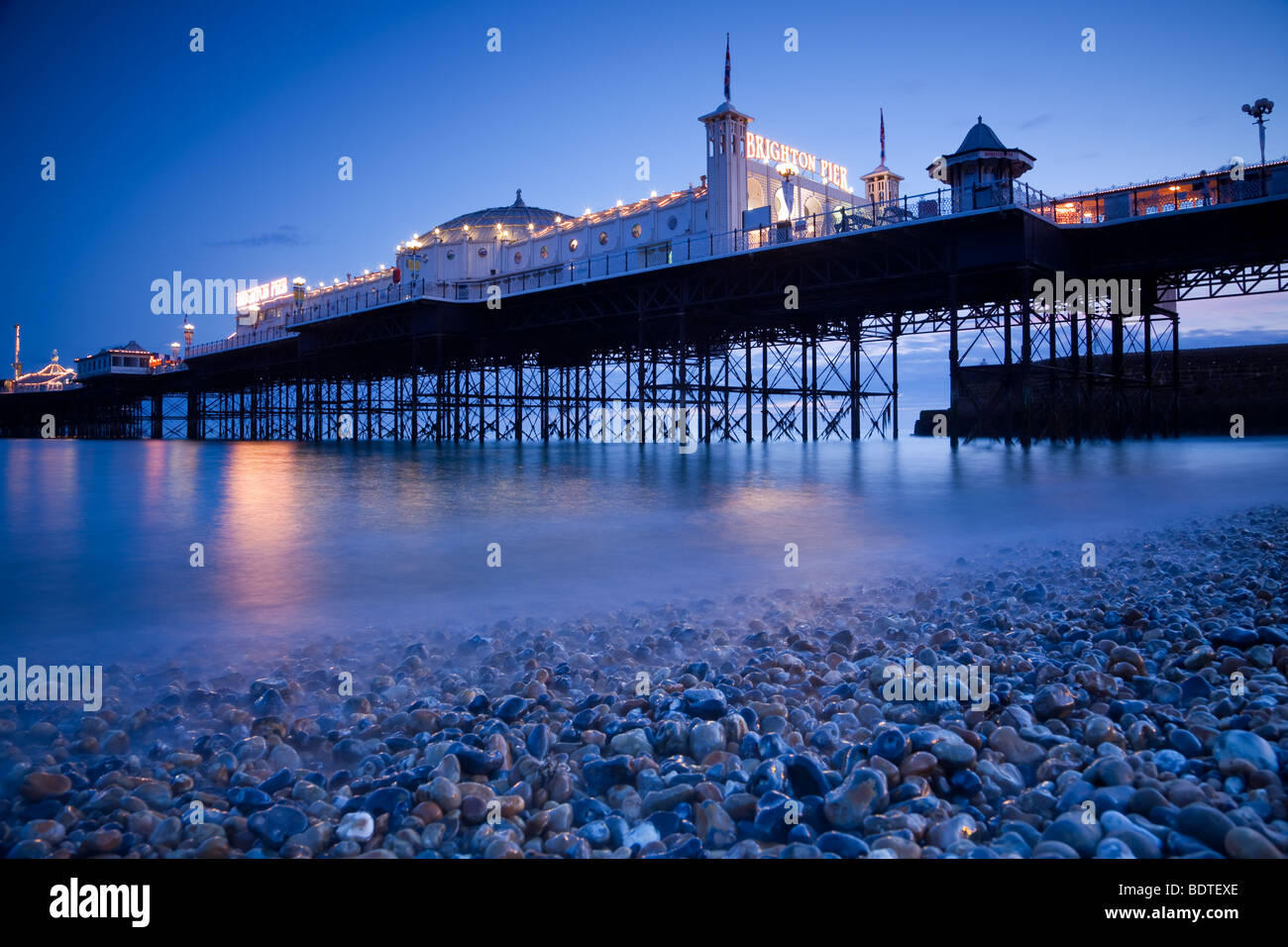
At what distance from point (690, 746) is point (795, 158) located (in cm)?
4335

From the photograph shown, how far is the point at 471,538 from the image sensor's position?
27.6 ft

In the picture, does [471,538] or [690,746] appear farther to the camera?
[471,538]

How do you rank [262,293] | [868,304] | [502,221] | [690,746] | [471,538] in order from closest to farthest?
[690,746], [471,538], [868,304], [502,221], [262,293]

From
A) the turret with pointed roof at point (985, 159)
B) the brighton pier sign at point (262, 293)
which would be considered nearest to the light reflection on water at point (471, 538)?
the turret with pointed roof at point (985, 159)

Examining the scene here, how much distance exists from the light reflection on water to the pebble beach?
0.97m

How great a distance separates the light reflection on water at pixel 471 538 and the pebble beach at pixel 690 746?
968mm

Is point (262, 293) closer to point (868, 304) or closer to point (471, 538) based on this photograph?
point (868, 304)

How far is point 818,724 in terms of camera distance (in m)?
3.11

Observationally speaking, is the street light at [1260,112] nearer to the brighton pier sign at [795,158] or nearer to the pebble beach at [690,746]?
the brighton pier sign at [795,158]

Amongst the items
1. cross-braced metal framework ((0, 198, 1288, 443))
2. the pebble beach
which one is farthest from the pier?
the pebble beach

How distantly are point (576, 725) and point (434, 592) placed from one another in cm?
297

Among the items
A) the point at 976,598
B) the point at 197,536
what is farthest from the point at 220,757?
the point at 197,536

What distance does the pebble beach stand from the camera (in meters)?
2.28

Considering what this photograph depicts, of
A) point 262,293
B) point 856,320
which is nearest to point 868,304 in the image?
point 856,320
